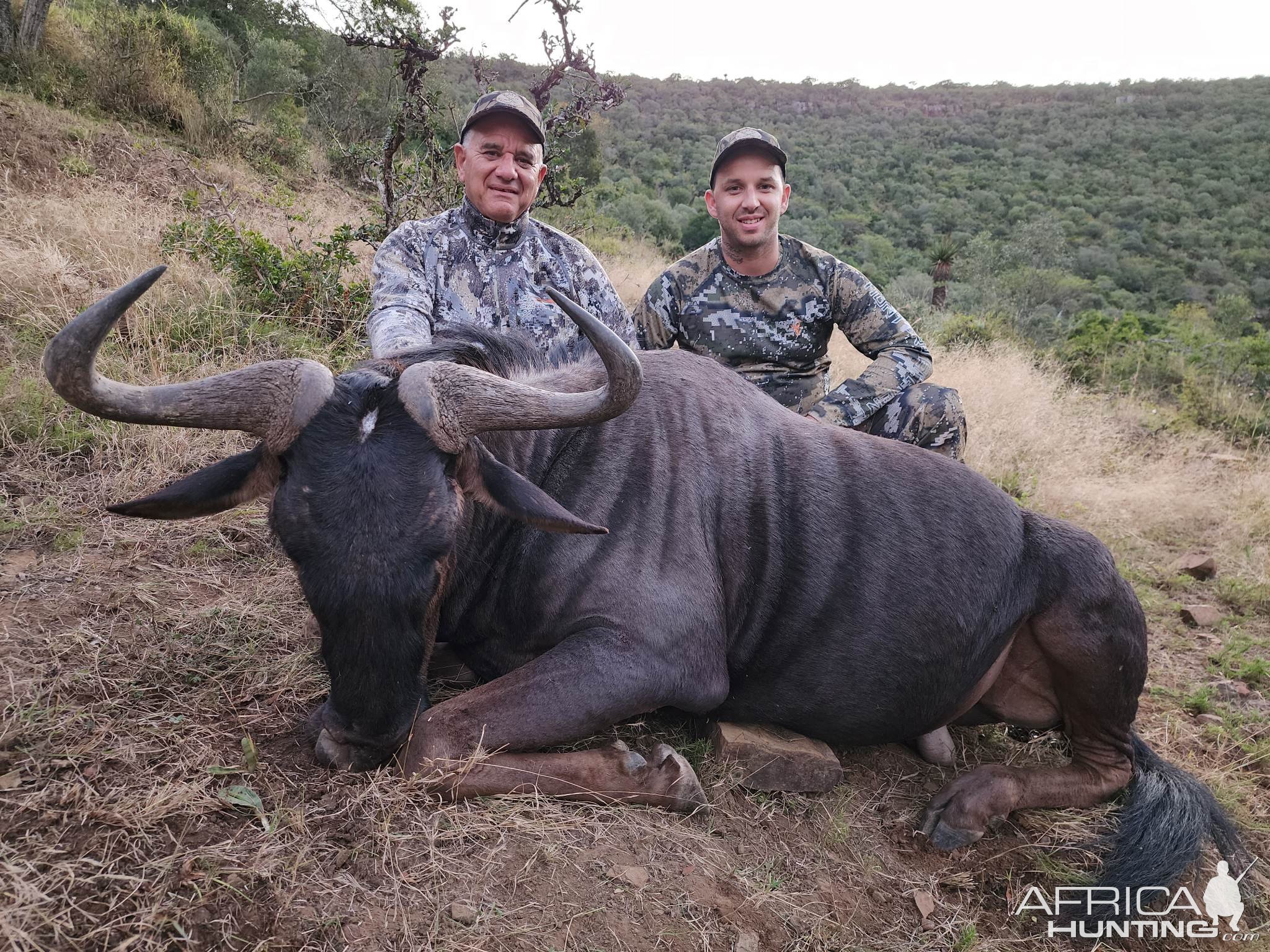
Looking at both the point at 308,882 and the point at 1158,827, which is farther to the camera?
the point at 1158,827

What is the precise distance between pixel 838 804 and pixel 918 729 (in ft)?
1.77

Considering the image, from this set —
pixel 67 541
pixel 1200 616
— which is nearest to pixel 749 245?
pixel 1200 616

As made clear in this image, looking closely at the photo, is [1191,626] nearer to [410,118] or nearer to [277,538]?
[277,538]

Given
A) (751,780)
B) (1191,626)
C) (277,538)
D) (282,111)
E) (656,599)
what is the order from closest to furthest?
(277,538), (656,599), (751,780), (1191,626), (282,111)

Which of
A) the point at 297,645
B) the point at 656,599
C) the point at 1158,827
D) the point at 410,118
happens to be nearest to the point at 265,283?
the point at 410,118

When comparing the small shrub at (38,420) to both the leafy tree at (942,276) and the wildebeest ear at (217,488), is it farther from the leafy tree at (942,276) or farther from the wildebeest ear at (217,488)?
the leafy tree at (942,276)

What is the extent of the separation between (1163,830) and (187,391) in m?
4.22

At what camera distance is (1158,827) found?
10.9 feet

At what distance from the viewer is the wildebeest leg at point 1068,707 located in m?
3.35

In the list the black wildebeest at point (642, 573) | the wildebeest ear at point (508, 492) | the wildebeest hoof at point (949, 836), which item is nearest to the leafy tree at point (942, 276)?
the black wildebeest at point (642, 573)

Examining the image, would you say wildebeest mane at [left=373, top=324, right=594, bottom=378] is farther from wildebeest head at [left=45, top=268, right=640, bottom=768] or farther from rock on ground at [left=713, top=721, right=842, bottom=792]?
rock on ground at [left=713, top=721, right=842, bottom=792]

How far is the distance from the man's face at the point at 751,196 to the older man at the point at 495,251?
3.43 feet

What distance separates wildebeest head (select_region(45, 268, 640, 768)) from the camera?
236 centimetres

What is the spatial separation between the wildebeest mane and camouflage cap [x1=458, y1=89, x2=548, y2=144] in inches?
91.9
